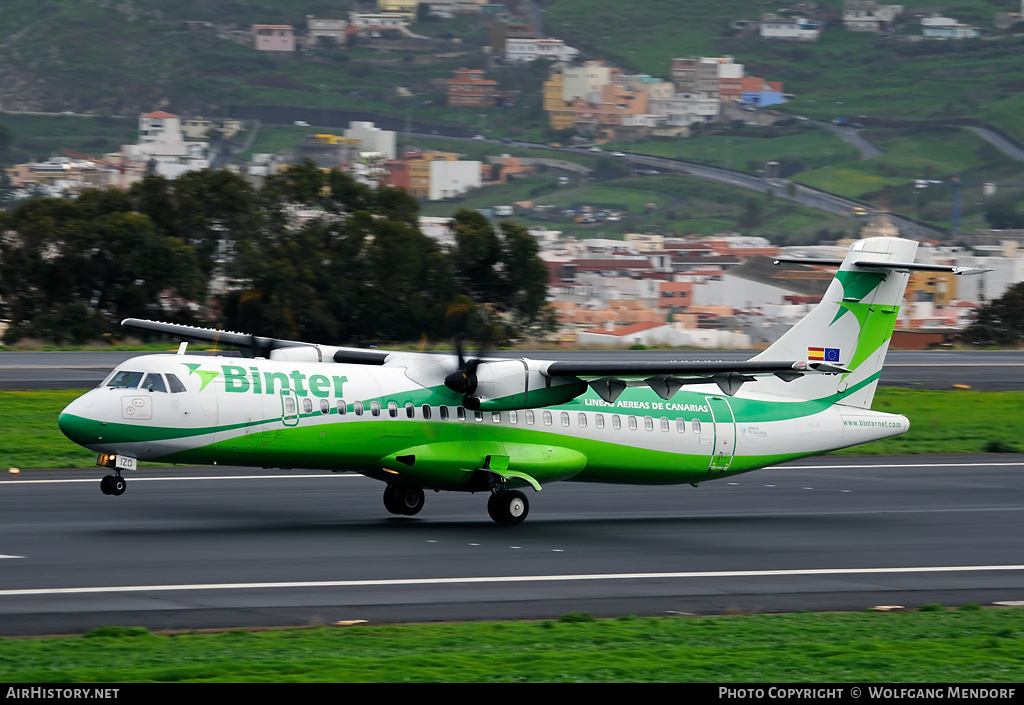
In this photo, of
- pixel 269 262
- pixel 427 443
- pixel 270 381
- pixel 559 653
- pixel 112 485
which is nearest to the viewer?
pixel 559 653

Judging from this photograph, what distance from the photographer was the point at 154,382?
1973 centimetres

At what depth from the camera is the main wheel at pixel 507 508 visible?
21.6 metres

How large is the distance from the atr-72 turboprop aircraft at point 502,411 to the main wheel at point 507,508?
0.02 metres

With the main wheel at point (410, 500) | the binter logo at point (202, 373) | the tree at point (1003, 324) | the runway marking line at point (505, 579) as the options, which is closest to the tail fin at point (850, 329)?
the runway marking line at point (505, 579)

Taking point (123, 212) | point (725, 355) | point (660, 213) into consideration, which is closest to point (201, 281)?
point (123, 212)

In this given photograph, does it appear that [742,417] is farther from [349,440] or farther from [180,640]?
[180,640]

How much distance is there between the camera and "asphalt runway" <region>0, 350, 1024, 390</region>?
41938 millimetres

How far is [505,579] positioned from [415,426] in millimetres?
4975

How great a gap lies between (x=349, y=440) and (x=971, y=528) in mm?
11185

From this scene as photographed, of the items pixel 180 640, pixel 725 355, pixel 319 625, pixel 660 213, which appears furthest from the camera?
pixel 660 213

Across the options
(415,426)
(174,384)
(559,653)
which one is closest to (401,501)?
(415,426)

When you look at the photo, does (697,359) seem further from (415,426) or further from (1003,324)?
(415,426)

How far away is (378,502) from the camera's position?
24297mm

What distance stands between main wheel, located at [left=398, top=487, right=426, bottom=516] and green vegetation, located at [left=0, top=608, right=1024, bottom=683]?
8.50m
